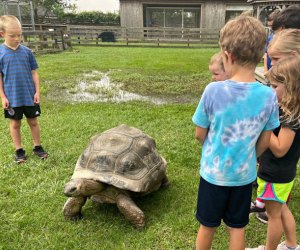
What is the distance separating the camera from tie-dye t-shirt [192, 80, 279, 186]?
1880 mm

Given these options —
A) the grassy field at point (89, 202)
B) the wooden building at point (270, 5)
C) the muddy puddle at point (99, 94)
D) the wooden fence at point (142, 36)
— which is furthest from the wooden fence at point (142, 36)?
the grassy field at point (89, 202)

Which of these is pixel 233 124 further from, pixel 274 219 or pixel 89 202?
pixel 89 202

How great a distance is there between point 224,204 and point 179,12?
27.7 metres

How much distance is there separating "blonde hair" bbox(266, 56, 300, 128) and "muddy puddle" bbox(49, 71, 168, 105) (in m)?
5.20

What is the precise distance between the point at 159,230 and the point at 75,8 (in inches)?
1364

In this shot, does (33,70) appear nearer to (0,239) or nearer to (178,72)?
(0,239)

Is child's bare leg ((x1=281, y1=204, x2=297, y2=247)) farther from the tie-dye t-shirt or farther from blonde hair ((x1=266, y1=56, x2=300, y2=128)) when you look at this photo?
blonde hair ((x1=266, y1=56, x2=300, y2=128))

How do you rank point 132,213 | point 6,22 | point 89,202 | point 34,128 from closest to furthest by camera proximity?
point 132,213 < point 89,202 < point 6,22 < point 34,128

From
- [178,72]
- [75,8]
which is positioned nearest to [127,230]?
[178,72]

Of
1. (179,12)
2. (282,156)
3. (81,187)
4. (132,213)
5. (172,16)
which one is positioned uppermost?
(179,12)

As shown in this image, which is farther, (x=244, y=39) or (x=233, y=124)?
(x=233, y=124)

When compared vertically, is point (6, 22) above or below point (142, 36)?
above

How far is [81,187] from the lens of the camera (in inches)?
114

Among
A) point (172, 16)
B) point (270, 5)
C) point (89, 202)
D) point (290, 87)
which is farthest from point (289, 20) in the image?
point (172, 16)
